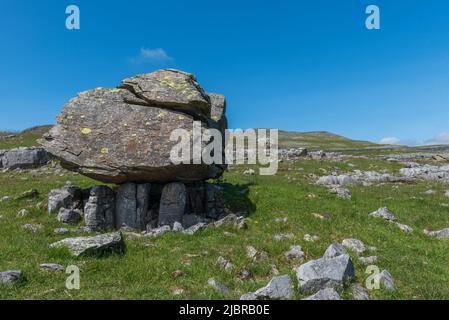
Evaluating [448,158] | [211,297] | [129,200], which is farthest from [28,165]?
[448,158]

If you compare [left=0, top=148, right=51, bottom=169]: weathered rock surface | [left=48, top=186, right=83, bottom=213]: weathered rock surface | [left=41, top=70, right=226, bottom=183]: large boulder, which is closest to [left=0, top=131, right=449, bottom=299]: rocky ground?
[left=48, top=186, right=83, bottom=213]: weathered rock surface

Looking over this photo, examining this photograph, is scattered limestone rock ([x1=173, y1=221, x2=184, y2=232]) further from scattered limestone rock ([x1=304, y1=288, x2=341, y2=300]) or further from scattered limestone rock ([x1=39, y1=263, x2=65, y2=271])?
scattered limestone rock ([x1=304, y1=288, x2=341, y2=300])

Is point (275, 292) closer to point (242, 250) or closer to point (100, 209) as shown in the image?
point (242, 250)

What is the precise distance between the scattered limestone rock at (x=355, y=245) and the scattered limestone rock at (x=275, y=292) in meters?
5.72

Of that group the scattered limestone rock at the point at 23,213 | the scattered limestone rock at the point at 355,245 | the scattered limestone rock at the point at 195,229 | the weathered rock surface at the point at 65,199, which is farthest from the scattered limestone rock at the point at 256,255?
the scattered limestone rock at the point at 23,213

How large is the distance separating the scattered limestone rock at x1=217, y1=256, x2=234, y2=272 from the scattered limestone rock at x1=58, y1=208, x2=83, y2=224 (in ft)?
31.2

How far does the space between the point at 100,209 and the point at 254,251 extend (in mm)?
9195

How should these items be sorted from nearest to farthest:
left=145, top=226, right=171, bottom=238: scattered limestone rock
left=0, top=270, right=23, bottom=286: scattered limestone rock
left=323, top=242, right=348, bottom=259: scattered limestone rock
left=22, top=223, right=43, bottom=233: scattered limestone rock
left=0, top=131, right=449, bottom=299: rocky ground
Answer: left=0, top=131, right=449, bottom=299: rocky ground, left=0, top=270, right=23, bottom=286: scattered limestone rock, left=323, top=242, right=348, bottom=259: scattered limestone rock, left=145, top=226, right=171, bottom=238: scattered limestone rock, left=22, top=223, right=43, bottom=233: scattered limestone rock

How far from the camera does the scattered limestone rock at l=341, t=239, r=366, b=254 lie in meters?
16.0

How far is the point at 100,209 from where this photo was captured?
20.5m

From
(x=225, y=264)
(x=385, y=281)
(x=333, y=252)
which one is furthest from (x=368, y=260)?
(x=225, y=264)

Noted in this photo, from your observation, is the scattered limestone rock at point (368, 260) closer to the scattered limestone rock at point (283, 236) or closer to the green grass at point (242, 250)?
the green grass at point (242, 250)
